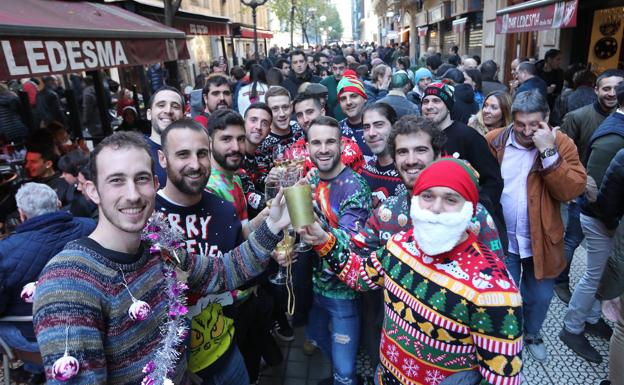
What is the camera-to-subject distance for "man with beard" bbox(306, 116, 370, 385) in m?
2.62

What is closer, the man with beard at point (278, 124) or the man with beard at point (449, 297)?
the man with beard at point (449, 297)

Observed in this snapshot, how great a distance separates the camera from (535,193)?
9.68ft

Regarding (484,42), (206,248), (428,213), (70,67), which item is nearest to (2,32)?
(70,67)

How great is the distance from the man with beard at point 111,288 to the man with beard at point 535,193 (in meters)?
2.54

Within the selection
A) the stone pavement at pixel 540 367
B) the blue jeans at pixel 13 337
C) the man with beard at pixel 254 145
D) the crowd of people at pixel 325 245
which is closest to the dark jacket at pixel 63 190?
the crowd of people at pixel 325 245

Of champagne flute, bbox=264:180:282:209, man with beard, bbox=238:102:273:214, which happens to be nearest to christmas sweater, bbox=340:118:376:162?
man with beard, bbox=238:102:273:214

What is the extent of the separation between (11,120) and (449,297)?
28.1 feet

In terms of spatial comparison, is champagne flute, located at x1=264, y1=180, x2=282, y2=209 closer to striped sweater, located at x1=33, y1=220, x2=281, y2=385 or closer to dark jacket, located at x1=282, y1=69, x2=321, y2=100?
striped sweater, located at x1=33, y1=220, x2=281, y2=385

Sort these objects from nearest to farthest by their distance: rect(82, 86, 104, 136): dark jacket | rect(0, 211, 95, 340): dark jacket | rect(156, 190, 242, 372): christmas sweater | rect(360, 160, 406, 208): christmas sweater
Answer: rect(156, 190, 242, 372): christmas sweater
rect(0, 211, 95, 340): dark jacket
rect(360, 160, 406, 208): christmas sweater
rect(82, 86, 104, 136): dark jacket

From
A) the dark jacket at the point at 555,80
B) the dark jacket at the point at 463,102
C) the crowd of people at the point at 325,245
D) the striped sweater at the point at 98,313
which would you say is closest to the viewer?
the striped sweater at the point at 98,313

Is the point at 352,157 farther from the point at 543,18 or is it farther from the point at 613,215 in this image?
the point at 543,18

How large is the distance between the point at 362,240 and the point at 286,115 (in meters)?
2.10

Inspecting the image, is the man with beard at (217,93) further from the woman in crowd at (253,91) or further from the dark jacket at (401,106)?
the dark jacket at (401,106)

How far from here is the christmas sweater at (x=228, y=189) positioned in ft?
8.93
